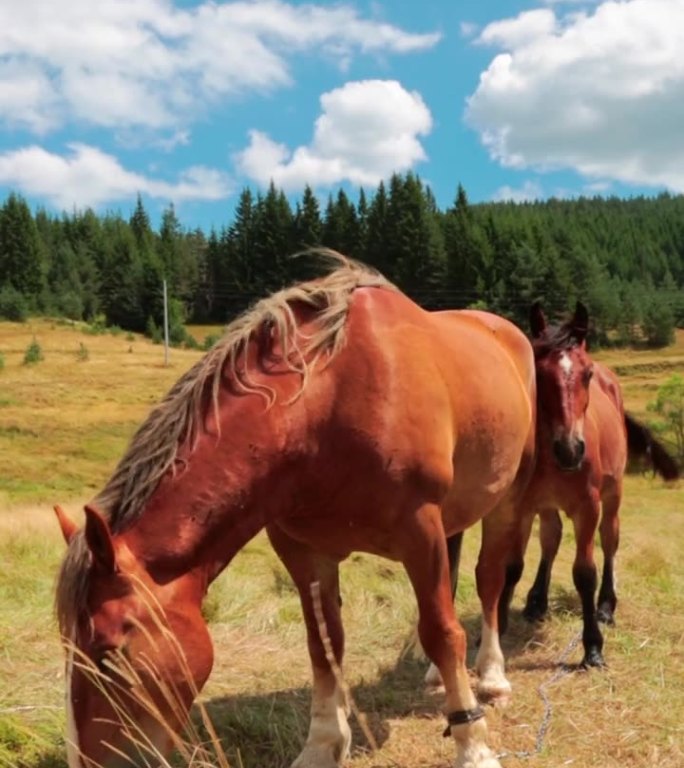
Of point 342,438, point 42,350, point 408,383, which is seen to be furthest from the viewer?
point 42,350

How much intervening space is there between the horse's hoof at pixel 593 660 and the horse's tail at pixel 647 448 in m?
3.48

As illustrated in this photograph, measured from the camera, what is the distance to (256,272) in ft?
242

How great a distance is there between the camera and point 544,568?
5.94 meters

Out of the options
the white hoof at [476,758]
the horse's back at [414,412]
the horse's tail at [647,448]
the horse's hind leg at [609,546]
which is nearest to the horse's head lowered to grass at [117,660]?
the horse's back at [414,412]

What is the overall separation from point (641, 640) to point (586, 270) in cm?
6269

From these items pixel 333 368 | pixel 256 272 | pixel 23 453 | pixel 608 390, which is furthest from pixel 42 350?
pixel 333 368

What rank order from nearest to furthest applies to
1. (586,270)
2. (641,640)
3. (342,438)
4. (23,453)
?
(342,438) < (641,640) < (23,453) < (586,270)

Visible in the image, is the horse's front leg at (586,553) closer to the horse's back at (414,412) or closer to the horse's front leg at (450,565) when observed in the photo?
the horse's front leg at (450,565)

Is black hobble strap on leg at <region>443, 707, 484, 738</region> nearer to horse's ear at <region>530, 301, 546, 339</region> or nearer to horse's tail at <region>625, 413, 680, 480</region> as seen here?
horse's ear at <region>530, 301, 546, 339</region>

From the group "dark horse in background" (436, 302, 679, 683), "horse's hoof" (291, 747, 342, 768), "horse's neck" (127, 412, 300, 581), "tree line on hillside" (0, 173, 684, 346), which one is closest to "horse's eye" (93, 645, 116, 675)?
"horse's neck" (127, 412, 300, 581)

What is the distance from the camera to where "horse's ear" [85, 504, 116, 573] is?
2.06m

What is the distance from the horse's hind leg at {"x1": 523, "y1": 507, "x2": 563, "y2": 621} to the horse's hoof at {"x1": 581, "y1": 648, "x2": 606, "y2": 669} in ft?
3.25

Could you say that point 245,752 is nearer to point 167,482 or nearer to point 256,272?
point 167,482

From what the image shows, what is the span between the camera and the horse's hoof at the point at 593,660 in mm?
4594
